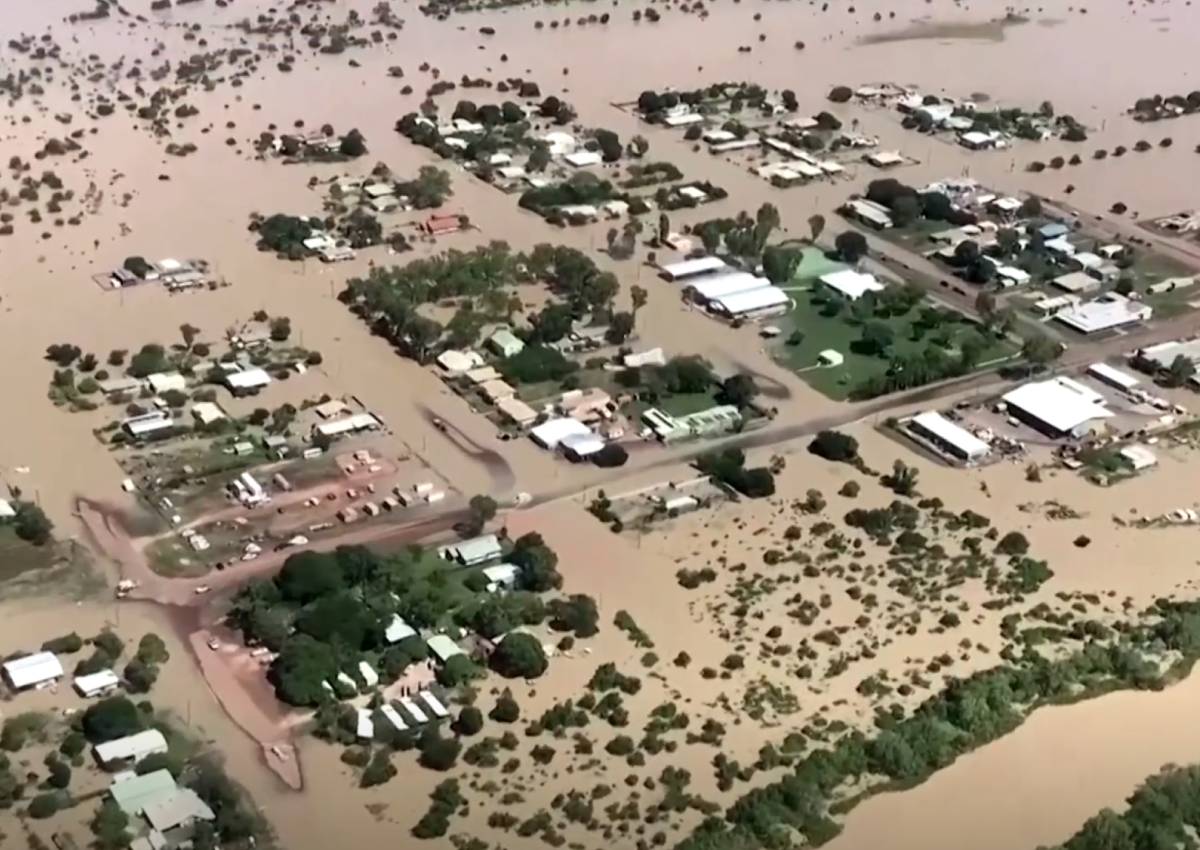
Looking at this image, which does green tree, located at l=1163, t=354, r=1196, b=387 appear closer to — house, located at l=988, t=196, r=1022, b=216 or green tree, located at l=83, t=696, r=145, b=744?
house, located at l=988, t=196, r=1022, b=216

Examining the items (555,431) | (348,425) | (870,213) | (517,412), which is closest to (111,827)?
(348,425)

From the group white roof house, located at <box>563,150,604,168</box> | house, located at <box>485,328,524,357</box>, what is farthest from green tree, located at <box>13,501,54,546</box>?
white roof house, located at <box>563,150,604,168</box>

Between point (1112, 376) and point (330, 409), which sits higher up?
point (330, 409)

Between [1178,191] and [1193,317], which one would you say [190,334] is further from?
[1178,191]

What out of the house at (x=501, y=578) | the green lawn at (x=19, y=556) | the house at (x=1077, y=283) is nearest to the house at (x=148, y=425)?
the green lawn at (x=19, y=556)

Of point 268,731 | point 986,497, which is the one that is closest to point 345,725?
point 268,731

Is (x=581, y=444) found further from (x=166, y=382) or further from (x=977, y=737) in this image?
(x=977, y=737)
